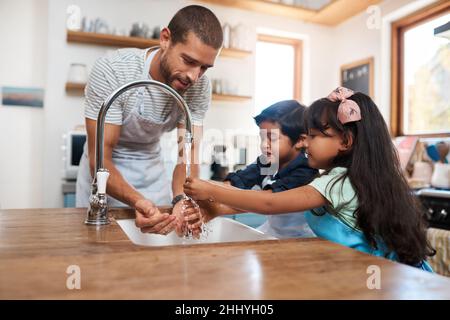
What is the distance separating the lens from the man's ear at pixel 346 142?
38.9 inches

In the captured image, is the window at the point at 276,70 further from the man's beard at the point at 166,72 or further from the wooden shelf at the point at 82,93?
the man's beard at the point at 166,72

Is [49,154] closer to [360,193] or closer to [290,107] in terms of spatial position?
[290,107]

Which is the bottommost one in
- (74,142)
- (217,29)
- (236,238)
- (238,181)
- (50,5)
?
(236,238)

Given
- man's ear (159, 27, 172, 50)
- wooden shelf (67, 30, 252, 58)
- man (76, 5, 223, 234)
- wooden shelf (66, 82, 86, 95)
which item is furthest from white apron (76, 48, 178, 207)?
wooden shelf (67, 30, 252, 58)

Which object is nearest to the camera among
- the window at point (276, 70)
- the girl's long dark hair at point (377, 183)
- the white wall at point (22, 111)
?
the girl's long dark hair at point (377, 183)

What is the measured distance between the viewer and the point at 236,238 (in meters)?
1.15

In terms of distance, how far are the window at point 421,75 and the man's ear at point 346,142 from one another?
198cm

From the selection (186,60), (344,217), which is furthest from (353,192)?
(186,60)

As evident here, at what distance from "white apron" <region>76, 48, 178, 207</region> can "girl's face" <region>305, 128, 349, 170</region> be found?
0.57m

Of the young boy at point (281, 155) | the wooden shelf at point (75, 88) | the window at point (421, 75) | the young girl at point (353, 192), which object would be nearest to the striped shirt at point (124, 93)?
the young boy at point (281, 155)

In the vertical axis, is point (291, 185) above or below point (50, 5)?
below

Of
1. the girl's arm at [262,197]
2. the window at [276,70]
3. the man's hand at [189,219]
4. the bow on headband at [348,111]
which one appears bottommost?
the man's hand at [189,219]
